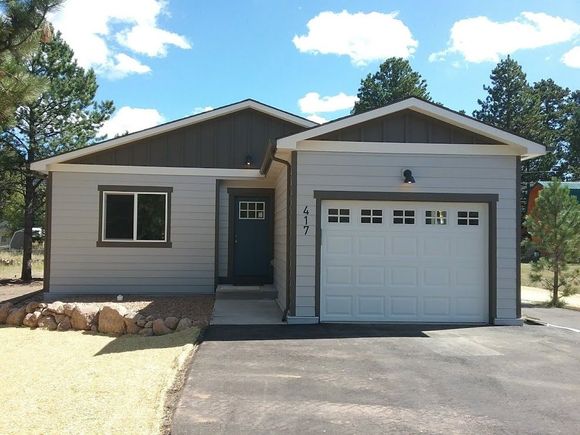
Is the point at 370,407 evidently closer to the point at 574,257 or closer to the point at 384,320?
the point at 384,320

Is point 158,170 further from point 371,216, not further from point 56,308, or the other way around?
point 371,216

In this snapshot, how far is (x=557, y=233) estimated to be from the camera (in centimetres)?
1271

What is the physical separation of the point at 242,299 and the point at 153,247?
105 inches

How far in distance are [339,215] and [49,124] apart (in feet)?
37.0

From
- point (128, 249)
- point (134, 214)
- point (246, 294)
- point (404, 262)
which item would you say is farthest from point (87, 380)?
point (134, 214)

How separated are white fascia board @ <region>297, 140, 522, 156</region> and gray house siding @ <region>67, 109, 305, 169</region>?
3.61 meters

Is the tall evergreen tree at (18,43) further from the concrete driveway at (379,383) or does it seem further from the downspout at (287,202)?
the concrete driveway at (379,383)

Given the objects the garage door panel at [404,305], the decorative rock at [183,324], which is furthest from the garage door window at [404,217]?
the decorative rock at [183,324]

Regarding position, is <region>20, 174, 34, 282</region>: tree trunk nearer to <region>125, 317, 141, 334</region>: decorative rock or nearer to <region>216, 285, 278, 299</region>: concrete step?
<region>216, 285, 278, 299</region>: concrete step

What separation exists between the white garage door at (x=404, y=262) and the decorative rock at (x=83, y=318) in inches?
145

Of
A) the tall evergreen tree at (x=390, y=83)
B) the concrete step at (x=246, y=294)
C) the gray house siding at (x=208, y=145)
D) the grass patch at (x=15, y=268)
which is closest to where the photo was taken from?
the concrete step at (x=246, y=294)

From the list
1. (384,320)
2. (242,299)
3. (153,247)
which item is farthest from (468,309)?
(153,247)

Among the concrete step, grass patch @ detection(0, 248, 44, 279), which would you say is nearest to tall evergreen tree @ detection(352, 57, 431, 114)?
grass patch @ detection(0, 248, 44, 279)

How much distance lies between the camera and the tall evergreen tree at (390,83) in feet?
128
